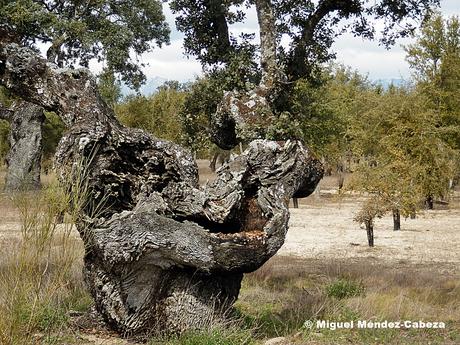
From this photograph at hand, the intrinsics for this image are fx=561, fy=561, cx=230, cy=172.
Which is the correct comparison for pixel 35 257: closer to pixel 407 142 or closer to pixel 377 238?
pixel 377 238

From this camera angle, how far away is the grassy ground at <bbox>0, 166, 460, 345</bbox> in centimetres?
443

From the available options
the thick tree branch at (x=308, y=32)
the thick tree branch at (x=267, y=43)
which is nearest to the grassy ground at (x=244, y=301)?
the thick tree branch at (x=267, y=43)

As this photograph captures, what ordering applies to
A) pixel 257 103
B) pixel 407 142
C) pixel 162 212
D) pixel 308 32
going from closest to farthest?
pixel 162 212 → pixel 257 103 → pixel 308 32 → pixel 407 142

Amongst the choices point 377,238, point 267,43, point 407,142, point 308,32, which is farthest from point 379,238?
point 267,43

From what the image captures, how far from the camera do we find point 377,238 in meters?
21.7

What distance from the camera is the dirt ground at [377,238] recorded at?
16.7 metres

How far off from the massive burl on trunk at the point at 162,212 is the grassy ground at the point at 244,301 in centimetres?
34

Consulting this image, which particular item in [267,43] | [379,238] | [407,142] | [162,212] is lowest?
[379,238]

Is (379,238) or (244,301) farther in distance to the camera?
(379,238)

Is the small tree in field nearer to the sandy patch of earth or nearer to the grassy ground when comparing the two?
the sandy patch of earth

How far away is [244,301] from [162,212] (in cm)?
303

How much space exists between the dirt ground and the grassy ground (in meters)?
4.57

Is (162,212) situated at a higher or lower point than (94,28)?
lower

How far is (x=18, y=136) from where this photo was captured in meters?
24.6
